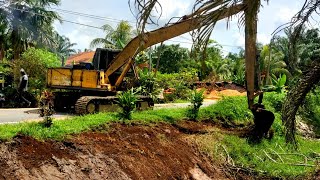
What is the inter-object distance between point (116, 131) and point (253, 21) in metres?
8.53

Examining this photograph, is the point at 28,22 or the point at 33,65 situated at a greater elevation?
the point at 28,22

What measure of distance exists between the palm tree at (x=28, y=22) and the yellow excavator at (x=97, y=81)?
33.8ft

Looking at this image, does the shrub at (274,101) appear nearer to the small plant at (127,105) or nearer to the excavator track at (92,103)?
the excavator track at (92,103)

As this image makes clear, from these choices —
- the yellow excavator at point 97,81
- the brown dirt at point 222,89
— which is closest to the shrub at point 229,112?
the yellow excavator at point 97,81

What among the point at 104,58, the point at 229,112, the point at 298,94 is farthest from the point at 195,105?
the point at 298,94

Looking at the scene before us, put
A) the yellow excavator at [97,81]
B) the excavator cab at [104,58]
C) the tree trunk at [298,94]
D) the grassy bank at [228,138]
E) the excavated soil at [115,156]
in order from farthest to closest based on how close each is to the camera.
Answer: the excavator cab at [104,58]
the yellow excavator at [97,81]
the grassy bank at [228,138]
the excavated soil at [115,156]
the tree trunk at [298,94]

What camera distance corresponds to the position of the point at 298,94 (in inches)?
225

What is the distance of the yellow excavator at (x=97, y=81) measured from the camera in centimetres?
1556

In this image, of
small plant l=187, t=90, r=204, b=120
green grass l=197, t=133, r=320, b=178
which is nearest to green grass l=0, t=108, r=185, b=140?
small plant l=187, t=90, r=204, b=120

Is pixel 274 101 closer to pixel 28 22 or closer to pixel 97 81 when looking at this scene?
pixel 97 81

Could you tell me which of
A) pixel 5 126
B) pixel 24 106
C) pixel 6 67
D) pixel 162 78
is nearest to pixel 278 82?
pixel 162 78

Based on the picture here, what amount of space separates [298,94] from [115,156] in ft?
19.9

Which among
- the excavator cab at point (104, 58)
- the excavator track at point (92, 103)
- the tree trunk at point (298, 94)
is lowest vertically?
the excavator track at point (92, 103)

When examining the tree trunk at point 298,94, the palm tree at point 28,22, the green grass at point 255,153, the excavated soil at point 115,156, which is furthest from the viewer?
the palm tree at point 28,22
